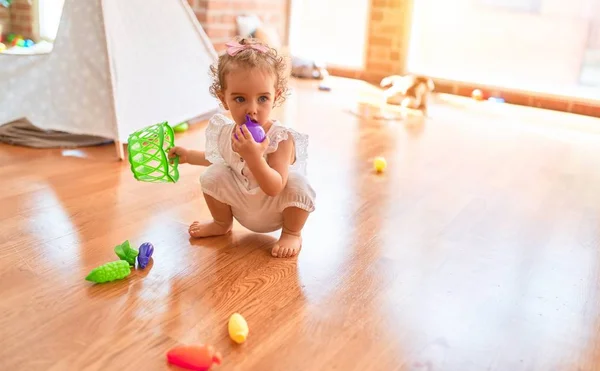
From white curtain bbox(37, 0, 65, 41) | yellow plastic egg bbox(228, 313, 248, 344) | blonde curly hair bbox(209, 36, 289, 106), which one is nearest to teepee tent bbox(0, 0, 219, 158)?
blonde curly hair bbox(209, 36, 289, 106)

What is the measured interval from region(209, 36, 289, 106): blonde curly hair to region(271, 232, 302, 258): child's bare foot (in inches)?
13.0

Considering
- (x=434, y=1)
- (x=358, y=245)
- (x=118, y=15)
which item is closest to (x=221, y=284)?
(x=358, y=245)

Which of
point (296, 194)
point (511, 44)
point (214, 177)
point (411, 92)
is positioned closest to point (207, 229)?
point (214, 177)

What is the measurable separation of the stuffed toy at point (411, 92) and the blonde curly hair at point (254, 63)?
2.16 m

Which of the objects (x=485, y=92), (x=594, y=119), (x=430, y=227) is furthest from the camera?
(x=485, y=92)

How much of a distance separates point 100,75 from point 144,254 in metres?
1.01

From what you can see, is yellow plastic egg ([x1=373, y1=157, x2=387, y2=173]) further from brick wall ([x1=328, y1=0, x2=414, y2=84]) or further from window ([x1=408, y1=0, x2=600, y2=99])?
brick wall ([x1=328, y1=0, x2=414, y2=84])

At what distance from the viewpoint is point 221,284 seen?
1.26 m

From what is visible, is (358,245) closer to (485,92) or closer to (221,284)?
(221,284)

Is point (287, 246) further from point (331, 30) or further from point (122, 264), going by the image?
point (331, 30)

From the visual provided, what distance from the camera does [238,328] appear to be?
105 centimetres

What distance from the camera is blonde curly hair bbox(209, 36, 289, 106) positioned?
4.30ft

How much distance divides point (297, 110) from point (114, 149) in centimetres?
120

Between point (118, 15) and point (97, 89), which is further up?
point (118, 15)
